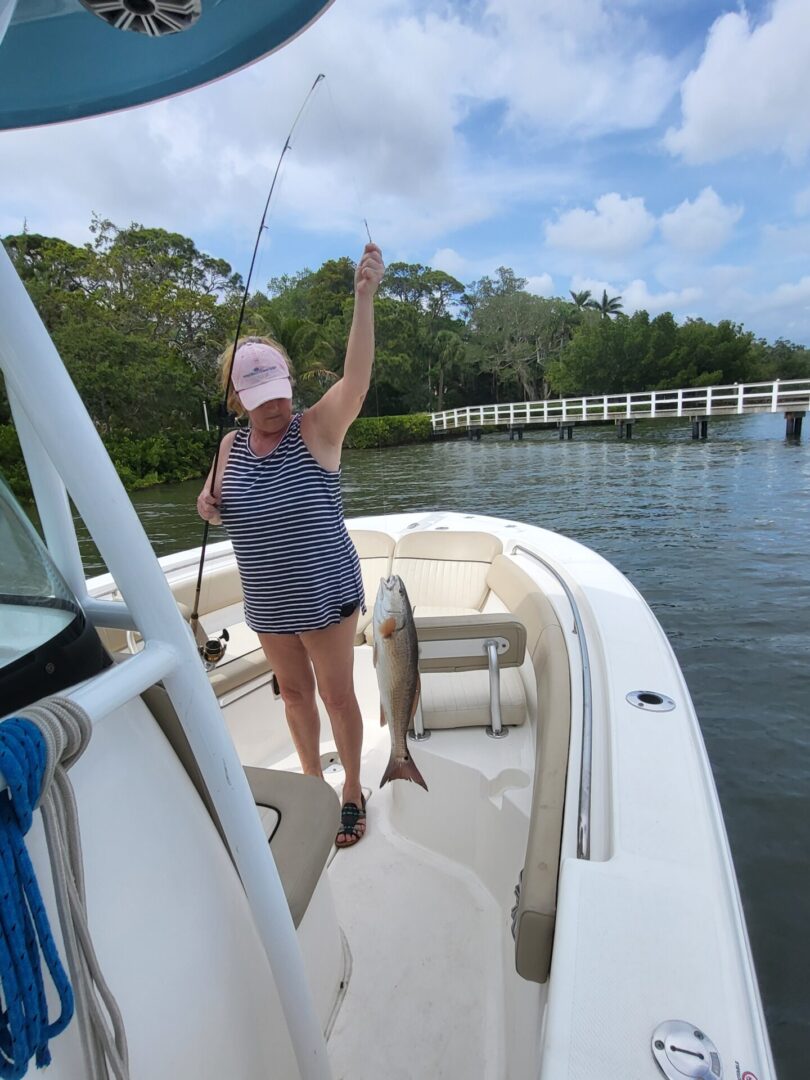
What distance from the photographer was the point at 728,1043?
2.81ft

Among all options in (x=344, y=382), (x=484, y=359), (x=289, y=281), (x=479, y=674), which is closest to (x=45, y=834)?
(x=344, y=382)

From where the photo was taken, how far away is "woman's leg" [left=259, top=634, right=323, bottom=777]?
1921 mm

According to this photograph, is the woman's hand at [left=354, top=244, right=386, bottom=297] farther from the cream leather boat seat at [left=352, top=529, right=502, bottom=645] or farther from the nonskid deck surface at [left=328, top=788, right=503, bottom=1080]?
the cream leather boat seat at [left=352, top=529, right=502, bottom=645]

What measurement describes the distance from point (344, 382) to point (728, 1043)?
1.57m

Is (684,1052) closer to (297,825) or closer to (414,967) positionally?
(297,825)

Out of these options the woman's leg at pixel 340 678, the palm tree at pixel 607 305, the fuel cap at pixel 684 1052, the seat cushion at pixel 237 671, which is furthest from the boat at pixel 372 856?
the palm tree at pixel 607 305

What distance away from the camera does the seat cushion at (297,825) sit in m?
1.08

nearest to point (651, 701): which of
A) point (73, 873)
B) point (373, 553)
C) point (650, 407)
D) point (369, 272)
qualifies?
point (369, 272)

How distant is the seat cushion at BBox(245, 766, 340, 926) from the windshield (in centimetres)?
63

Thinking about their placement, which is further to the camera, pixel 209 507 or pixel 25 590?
pixel 209 507

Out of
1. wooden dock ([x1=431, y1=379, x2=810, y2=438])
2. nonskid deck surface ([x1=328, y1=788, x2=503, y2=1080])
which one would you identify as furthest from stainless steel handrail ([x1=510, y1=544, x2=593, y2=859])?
wooden dock ([x1=431, y1=379, x2=810, y2=438])

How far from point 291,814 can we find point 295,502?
0.86 m

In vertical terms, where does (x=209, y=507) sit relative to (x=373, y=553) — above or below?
above

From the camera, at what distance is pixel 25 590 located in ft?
2.43
